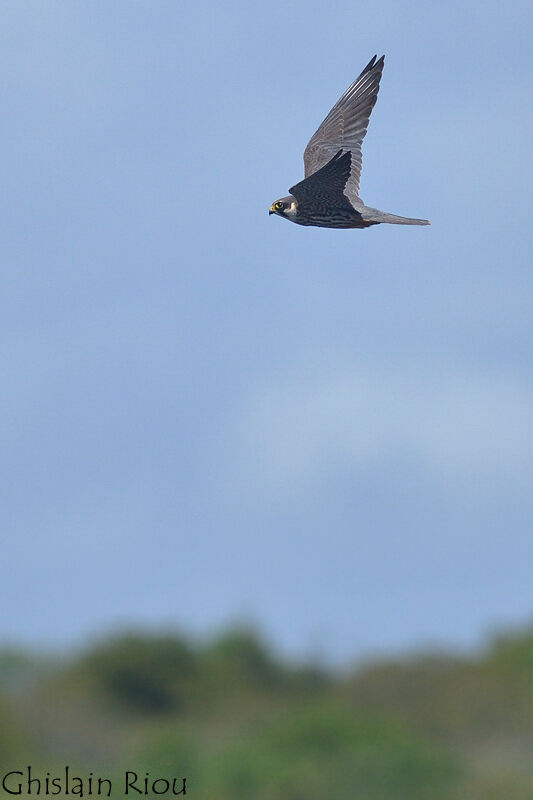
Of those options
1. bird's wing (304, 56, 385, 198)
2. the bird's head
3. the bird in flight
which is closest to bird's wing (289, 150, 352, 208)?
the bird in flight

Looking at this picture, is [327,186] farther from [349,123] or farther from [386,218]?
[349,123]

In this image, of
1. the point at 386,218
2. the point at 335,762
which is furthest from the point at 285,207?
the point at 335,762

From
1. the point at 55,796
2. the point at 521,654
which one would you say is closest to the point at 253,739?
the point at 55,796

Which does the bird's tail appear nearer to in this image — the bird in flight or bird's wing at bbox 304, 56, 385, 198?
the bird in flight

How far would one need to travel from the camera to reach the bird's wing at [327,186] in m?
18.5

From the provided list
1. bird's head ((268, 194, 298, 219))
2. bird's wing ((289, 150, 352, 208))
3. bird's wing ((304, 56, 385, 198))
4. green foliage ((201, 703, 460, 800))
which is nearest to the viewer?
bird's wing ((289, 150, 352, 208))

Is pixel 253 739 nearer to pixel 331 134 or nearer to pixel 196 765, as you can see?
pixel 196 765

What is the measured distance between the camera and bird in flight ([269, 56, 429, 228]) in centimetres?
1878

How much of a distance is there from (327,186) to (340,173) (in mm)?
229

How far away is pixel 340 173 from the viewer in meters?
18.7

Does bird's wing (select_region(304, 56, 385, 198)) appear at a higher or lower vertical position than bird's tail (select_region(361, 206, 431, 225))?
higher

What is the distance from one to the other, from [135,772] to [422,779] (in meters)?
4.31

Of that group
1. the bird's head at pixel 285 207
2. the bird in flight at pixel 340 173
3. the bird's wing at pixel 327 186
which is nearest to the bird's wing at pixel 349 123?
the bird in flight at pixel 340 173

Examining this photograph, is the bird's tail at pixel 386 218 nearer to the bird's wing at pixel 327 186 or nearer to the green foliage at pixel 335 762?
the bird's wing at pixel 327 186
